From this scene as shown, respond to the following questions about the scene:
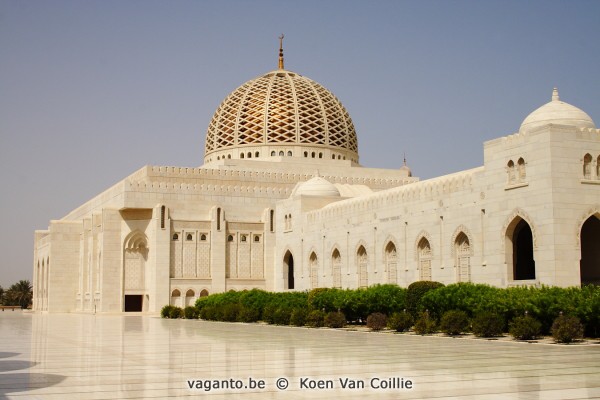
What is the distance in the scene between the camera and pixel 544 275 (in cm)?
1941

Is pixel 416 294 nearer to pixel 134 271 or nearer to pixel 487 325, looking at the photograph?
pixel 487 325

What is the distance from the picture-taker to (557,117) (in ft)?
68.7

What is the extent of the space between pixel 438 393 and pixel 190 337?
907 centimetres

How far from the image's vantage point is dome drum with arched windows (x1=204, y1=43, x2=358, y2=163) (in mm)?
39781

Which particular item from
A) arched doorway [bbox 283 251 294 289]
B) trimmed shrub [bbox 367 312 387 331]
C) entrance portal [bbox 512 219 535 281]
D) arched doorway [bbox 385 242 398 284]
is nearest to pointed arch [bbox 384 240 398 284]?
arched doorway [bbox 385 242 398 284]

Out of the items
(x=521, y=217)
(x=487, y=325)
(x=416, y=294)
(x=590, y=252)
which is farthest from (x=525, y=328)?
(x=590, y=252)

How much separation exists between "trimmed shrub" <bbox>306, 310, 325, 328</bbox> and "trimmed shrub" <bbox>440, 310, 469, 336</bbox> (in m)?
4.36

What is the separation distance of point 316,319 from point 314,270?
1175 centimetres

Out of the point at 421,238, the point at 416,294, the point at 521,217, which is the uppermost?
the point at 521,217

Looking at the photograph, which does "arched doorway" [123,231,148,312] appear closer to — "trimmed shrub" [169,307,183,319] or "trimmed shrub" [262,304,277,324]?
"trimmed shrub" [169,307,183,319]

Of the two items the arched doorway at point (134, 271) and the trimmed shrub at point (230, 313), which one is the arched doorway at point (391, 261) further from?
the arched doorway at point (134, 271)

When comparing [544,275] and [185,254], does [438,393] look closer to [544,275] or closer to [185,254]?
[544,275]

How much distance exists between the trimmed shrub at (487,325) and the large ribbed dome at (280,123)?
24.4 m

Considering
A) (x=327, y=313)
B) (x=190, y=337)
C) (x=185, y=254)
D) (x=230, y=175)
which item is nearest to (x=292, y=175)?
(x=230, y=175)
